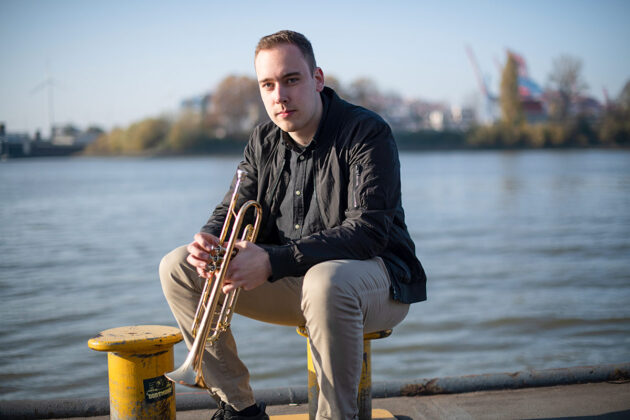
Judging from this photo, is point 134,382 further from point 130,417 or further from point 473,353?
point 473,353

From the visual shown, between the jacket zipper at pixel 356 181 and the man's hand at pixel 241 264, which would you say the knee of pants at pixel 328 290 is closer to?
the man's hand at pixel 241 264

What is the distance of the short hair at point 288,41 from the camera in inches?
108

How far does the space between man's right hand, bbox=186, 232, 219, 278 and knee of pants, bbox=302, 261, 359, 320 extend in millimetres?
375

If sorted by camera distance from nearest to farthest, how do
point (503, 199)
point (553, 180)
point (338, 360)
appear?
1. point (338, 360)
2. point (503, 199)
3. point (553, 180)

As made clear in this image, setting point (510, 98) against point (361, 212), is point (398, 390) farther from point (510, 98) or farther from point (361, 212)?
point (510, 98)

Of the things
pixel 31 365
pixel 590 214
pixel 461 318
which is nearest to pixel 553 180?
pixel 590 214

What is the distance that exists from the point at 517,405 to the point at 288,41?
1.97 meters

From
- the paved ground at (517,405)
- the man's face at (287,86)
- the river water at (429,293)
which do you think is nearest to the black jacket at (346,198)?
the man's face at (287,86)

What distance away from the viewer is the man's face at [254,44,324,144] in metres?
2.73

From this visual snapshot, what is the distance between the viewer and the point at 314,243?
2.51 m

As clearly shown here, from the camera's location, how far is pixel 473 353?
6488 mm

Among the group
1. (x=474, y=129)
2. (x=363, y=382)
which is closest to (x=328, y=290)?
(x=363, y=382)

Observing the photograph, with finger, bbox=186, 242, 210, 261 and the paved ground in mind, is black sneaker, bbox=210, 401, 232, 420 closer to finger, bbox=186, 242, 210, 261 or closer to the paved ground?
the paved ground

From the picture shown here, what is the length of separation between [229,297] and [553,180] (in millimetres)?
39951
